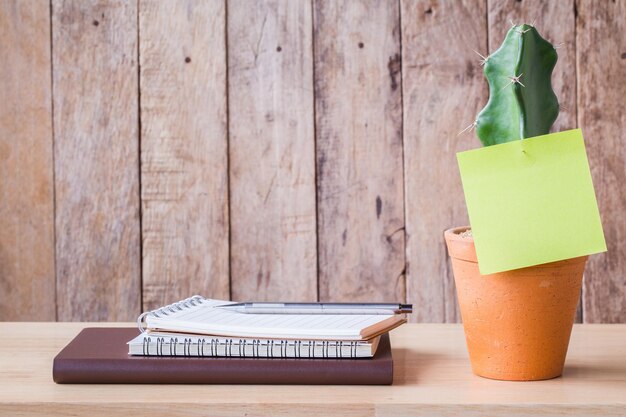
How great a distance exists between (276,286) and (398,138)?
367mm

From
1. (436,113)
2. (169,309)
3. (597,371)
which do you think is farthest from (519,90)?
(436,113)

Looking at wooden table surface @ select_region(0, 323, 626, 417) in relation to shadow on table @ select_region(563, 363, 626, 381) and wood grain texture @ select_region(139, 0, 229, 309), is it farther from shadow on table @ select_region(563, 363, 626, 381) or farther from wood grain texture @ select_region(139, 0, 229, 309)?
wood grain texture @ select_region(139, 0, 229, 309)

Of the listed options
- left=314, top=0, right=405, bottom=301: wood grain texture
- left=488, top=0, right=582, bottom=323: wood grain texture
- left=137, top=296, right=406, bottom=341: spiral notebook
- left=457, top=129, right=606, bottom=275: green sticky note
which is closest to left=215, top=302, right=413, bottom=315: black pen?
left=137, top=296, right=406, bottom=341: spiral notebook

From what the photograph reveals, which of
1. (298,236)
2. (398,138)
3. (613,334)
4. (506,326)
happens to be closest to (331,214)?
(298,236)

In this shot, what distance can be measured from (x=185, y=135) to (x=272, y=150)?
6.6 inches

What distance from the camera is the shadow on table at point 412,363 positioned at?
70 cm

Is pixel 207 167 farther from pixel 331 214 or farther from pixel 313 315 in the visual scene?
pixel 313 315

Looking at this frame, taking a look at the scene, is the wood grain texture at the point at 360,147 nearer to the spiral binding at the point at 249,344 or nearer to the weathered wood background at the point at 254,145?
the weathered wood background at the point at 254,145

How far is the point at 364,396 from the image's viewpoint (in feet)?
2.10

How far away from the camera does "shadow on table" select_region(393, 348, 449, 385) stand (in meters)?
0.70

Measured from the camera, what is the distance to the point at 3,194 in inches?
61.2

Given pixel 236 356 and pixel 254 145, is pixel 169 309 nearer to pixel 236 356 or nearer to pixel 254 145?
pixel 236 356

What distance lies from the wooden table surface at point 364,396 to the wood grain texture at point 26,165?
84cm

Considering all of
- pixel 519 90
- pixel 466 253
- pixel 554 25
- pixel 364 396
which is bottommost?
pixel 364 396
